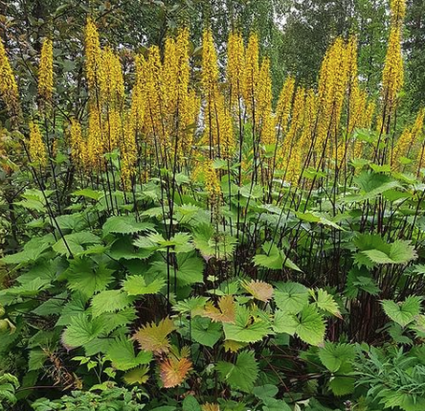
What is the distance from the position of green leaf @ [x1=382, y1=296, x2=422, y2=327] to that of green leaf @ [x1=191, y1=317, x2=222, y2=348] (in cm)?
80

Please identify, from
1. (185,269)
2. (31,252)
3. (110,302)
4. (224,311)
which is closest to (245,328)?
(224,311)

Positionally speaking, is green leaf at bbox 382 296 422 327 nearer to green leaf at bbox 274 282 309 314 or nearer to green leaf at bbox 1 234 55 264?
green leaf at bbox 274 282 309 314

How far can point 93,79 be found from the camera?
2207 millimetres

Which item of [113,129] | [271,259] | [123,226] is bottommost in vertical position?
[271,259]

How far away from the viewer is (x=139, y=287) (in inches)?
71.7

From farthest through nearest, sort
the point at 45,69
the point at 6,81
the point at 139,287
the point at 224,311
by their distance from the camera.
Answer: the point at 45,69
the point at 6,81
the point at 139,287
the point at 224,311

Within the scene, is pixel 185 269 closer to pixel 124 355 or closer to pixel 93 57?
pixel 124 355

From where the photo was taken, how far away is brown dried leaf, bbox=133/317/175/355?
1.74 m

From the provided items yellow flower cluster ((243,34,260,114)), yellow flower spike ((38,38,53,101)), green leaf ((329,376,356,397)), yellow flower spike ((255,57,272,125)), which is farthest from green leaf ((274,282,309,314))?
yellow flower spike ((38,38,53,101))

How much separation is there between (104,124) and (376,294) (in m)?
1.77

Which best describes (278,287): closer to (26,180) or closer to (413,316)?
(413,316)

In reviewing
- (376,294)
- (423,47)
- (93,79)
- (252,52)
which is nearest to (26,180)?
(93,79)

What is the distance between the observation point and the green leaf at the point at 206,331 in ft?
5.93

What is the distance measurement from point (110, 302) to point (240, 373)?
2.10 ft
